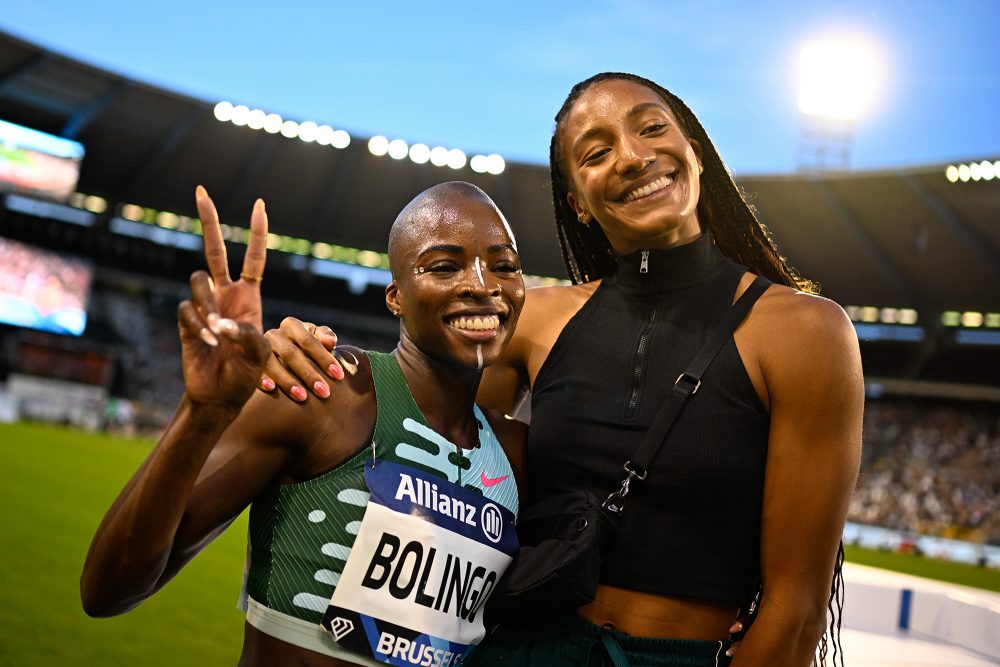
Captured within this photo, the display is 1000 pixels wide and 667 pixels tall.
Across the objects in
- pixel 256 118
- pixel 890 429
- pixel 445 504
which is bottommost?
pixel 445 504

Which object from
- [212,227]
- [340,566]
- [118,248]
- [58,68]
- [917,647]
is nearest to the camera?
[212,227]

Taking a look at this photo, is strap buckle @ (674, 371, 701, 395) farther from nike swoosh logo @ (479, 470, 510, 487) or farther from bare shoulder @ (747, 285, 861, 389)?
nike swoosh logo @ (479, 470, 510, 487)

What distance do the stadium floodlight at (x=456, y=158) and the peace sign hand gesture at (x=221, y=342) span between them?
29.0m

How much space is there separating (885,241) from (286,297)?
75.8 ft

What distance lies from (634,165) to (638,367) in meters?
0.56

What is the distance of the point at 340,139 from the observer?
30.1 m

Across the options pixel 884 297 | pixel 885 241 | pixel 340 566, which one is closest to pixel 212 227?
pixel 340 566

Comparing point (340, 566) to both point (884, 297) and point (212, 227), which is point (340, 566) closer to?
point (212, 227)

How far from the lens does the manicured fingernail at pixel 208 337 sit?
1.71 metres

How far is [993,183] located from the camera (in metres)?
23.2

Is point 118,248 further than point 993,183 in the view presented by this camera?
Yes

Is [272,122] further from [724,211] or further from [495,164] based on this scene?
[724,211]

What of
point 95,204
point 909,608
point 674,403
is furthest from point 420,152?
point 674,403

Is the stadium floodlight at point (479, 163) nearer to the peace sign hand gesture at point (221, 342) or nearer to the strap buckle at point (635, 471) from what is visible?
the strap buckle at point (635, 471)
